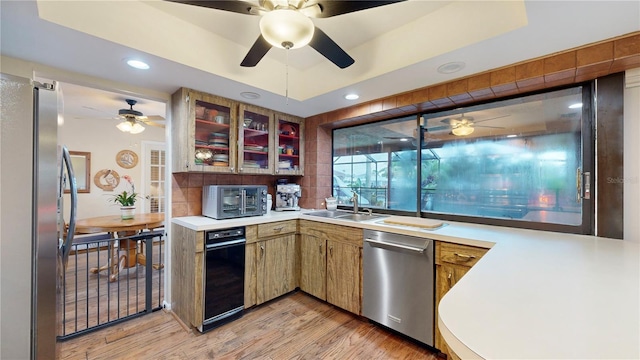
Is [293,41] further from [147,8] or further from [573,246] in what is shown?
[573,246]

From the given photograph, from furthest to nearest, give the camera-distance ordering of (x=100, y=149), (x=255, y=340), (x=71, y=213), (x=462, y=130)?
(x=100, y=149) → (x=462, y=130) → (x=255, y=340) → (x=71, y=213)

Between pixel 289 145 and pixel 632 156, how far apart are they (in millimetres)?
3019

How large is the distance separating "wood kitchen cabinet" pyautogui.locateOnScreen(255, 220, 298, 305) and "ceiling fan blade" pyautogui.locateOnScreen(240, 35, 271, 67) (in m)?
1.50

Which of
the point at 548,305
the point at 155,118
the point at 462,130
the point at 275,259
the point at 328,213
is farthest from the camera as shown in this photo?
the point at 155,118

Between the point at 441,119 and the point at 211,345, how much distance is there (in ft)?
9.51

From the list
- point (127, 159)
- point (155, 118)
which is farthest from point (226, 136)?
point (127, 159)

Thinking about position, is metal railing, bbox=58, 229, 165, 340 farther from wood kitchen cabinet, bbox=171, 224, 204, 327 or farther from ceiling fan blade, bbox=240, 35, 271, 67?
ceiling fan blade, bbox=240, 35, 271, 67

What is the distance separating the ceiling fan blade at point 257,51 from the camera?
1.54m

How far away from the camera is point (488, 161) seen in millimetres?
2299

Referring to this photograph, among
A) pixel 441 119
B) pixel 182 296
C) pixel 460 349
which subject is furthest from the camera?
pixel 441 119

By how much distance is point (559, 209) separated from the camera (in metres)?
1.95

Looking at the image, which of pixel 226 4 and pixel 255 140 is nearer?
pixel 226 4

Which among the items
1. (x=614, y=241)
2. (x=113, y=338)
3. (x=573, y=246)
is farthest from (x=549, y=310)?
(x=113, y=338)

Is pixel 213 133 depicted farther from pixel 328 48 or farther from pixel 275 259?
pixel 328 48
